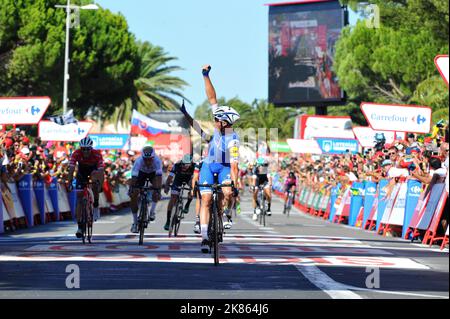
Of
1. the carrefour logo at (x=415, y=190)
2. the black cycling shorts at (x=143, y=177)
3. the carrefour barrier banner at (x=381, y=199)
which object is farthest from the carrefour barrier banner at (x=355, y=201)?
the black cycling shorts at (x=143, y=177)

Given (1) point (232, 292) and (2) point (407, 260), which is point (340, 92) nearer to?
(2) point (407, 260)

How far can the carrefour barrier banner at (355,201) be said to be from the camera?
33125mm

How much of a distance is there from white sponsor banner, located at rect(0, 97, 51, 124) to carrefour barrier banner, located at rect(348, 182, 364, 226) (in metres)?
9.29

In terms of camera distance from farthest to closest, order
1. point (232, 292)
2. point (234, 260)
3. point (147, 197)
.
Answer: point (147, 197) → point (234, 260) → point (232, 292)

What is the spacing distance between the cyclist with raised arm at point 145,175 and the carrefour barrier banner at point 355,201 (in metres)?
12.5

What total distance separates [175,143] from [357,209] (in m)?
54.6

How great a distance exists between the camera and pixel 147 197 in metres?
20.8

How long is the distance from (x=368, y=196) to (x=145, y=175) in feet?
34.8

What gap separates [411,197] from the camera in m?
24.5

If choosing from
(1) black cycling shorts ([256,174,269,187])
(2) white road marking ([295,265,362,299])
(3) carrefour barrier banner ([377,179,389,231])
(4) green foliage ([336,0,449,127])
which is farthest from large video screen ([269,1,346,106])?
(2) white road marking ([295,265,362,299])

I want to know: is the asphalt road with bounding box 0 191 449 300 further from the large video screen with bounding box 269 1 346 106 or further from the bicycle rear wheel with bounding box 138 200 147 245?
the large video screen with bounding box 269 1 346 106

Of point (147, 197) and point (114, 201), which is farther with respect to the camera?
point (114, 201)

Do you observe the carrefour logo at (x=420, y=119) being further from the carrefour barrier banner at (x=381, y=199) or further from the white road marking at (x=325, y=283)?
the white road marking at (x=325, y=283)

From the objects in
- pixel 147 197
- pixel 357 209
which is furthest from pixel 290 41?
pixel 147 197
